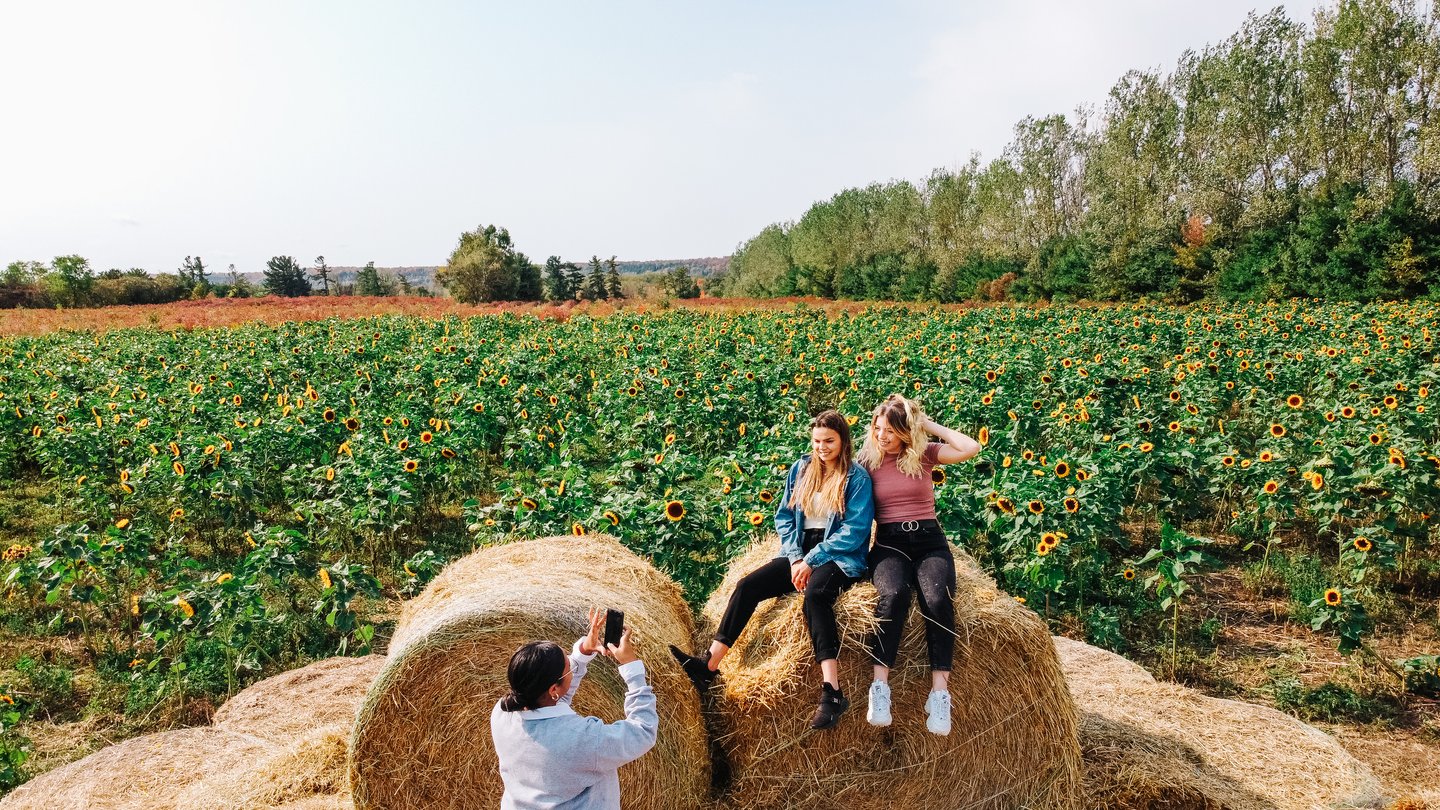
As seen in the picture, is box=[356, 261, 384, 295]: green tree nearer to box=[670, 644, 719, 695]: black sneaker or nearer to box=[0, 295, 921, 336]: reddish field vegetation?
box=[0, 295, 921, 336]: reddish field vegetation

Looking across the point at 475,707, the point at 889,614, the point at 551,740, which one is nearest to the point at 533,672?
the point at 551,740

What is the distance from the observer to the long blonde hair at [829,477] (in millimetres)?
3775

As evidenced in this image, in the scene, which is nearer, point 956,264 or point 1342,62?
point 1342,62

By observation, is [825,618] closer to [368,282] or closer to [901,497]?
[901,497]

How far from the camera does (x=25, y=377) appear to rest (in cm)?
1266

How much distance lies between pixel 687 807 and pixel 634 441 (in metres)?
5.98

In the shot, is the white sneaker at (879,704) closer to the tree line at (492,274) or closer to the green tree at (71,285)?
the tree line at (492,274)

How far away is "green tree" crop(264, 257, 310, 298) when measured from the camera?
243ft

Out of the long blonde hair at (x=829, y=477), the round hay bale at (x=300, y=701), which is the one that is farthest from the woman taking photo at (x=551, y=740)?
the round hay bale at (x=300, y=701)

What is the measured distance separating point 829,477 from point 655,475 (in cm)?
260

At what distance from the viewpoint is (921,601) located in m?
3.55

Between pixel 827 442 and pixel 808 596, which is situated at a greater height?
pixel 827 442

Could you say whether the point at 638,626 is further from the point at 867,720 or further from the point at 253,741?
the point at 253,741

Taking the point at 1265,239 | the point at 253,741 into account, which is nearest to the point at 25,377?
the point at 253,741
